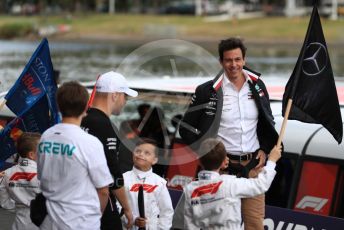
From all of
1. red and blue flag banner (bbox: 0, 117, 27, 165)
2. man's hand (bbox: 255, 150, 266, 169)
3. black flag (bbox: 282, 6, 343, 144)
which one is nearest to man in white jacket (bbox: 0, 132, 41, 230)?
red and blue flag banner (bbox: 0, 117, 27, 165)

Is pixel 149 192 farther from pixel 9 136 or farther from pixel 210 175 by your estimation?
pixel 9 136

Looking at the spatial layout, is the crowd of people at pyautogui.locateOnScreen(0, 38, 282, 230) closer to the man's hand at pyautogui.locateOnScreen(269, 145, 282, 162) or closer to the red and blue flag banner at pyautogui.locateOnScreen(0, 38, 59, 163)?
the man's hand at pyautogui.locateOnScreen(269, 145, 282, 162)

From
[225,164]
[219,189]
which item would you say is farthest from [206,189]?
[225,164]

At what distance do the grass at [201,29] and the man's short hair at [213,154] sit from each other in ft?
163

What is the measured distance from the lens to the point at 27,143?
6117 mm

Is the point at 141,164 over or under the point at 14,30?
over

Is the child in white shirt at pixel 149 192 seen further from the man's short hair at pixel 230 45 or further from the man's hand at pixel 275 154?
the man's hand at pixel 275 154

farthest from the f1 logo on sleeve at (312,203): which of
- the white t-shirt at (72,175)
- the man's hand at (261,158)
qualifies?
the white t-shirt at (72,175)

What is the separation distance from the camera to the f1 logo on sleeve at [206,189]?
560 centimetres

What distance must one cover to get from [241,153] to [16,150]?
177cm

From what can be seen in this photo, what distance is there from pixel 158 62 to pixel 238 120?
10874 mm

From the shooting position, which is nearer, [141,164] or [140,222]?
[140,222]

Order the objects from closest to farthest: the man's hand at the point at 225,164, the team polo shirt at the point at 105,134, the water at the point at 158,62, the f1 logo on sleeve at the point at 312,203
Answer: the team polo shirt at the point at 105,134 → the man's hand at the point at 225,164 → the f1 logo on sleeve at the point at 312,203 → the water at the point at 158,62

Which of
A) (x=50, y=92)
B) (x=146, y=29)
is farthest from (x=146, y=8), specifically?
(x=50, y=92)
